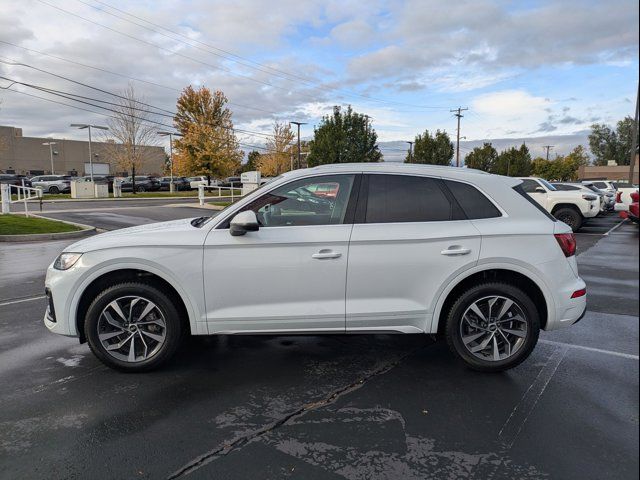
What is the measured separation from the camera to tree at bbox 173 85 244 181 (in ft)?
139

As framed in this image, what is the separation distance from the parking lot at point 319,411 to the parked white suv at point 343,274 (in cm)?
40

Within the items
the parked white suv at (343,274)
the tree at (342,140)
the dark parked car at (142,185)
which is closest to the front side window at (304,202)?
the parked white suv at (343,274)

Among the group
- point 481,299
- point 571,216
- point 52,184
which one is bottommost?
point 571,216

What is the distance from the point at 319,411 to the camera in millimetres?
3525

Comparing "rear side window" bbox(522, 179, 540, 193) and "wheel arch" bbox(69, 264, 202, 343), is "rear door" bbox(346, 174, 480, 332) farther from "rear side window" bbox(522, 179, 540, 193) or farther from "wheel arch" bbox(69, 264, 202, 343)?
"rear side window" bbox(522, 179, 540, 193)

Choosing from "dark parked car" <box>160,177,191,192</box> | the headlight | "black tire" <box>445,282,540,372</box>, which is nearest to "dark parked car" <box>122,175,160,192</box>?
"dark parked car" <box>160,177,191,192</box>

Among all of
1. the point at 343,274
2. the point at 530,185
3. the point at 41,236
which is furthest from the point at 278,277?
the point at 530,185

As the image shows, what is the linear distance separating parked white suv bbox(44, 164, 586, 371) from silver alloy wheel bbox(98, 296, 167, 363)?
11 mm

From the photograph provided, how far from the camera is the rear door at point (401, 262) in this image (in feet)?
13.0

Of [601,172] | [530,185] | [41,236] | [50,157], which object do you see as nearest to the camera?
[41,236]

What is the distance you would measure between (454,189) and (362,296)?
1254 mm

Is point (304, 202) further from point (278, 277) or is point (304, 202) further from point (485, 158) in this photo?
point (485, 158)

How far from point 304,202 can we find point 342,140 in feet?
103

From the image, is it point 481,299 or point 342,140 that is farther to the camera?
point 342,140
